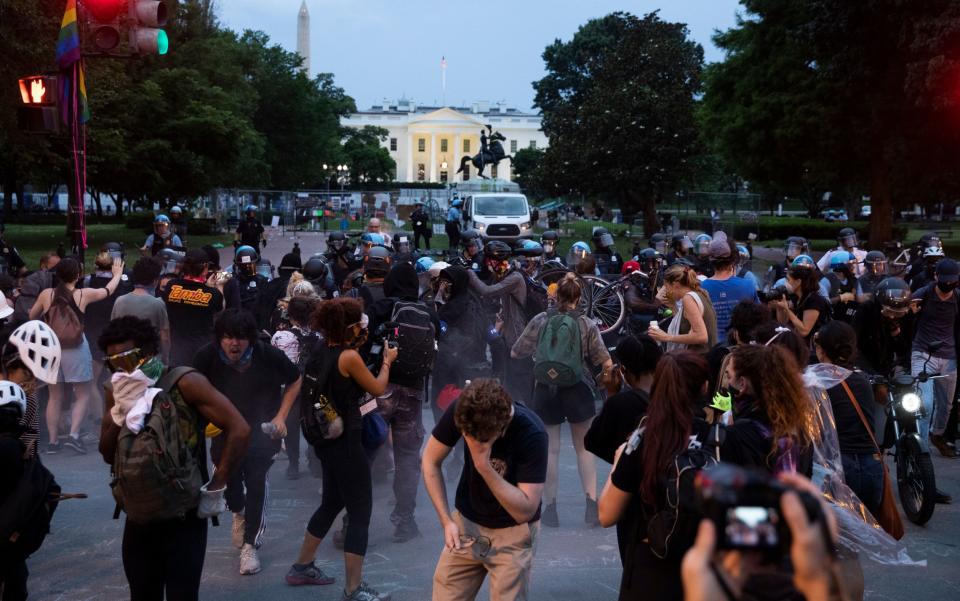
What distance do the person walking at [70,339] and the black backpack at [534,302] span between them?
3884mm

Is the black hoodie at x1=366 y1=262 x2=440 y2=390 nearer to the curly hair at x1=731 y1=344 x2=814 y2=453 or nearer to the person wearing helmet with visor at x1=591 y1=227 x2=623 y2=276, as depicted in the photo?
the curly hair at x1=731 y1=344 x2=814 y2=453

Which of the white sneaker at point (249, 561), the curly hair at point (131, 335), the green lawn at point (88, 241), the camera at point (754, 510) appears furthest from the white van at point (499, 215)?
the camera at point (754, 510)

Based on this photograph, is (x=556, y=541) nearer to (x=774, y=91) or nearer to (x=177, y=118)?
(x=774, y=91)

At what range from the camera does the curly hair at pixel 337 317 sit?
5.33 meters

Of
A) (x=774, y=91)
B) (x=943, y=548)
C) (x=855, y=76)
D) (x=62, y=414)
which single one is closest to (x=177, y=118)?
(x=774, y=91)

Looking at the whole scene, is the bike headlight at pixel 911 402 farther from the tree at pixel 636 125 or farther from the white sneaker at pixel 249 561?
the tree at pixel 636 125

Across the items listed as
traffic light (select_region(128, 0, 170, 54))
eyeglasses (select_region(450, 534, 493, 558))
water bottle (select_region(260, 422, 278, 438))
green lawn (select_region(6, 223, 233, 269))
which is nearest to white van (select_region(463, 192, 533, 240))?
green lawn (select_region(6, 223, 233, 269))

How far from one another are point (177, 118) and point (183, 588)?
37.2 meters

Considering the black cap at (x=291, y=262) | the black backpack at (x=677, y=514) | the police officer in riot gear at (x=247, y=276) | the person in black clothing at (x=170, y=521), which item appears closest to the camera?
the black backpack at (x=677, y=514)

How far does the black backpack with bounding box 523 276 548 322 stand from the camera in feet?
29.4

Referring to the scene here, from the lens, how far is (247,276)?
31.4 ft

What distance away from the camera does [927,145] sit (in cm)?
2823

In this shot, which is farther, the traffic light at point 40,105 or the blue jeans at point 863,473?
the traffic light at point 40,105

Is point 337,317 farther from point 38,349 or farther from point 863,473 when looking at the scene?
point 863,473
